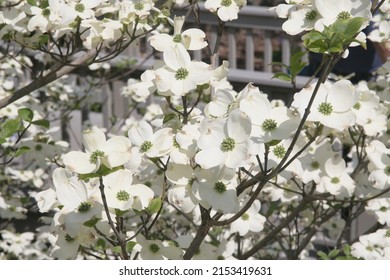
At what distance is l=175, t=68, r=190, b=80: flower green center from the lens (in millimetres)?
1613

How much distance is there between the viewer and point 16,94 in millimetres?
2119

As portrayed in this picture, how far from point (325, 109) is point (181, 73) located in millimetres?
366

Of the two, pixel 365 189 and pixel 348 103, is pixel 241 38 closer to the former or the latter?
pixel 365 189

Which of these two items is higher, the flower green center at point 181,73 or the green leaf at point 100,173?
the flower green center at point 181,73

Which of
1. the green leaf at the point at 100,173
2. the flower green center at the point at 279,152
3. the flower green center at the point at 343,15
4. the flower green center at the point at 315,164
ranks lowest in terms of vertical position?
the flower green center at the point at 315,164

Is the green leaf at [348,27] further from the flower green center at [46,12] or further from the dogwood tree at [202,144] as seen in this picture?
the flower green center at [46,12]

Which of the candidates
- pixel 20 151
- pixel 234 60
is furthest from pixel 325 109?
pixel 234 60

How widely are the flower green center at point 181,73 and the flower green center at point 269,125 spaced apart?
0.96ft

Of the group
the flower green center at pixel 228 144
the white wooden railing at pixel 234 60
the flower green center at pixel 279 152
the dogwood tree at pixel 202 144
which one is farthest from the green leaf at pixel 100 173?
the white wooden railing at pixel 234 60

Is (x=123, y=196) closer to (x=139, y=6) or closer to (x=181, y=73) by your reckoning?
(x=181, y=73)

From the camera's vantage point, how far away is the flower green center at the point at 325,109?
1434mm

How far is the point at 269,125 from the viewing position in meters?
1.39

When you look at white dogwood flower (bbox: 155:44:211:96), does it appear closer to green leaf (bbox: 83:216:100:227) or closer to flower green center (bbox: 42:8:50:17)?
green leaf (bbox: 83:216:100:227)
